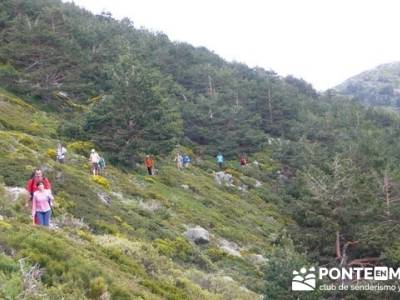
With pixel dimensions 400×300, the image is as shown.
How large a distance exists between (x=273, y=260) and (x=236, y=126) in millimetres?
35906

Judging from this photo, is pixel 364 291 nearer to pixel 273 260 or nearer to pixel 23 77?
pixel 273 260

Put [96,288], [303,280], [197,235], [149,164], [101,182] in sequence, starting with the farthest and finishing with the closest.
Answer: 1. [149,164]
2. [101,182]
3. [197,235]
4. [303,280]
5. [96,288]

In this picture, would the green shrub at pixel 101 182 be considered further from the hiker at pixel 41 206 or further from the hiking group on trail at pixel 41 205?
the hiker at pixel 41 206

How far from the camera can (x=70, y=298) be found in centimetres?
856

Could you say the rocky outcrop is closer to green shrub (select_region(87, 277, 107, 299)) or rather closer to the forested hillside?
the forested hillside

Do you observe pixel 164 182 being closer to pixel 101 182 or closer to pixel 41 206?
pixel 101 182

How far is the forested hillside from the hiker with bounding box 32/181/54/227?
317 millimetres

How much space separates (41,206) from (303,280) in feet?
25.3

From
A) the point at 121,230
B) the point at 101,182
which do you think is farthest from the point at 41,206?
the point at 101,182

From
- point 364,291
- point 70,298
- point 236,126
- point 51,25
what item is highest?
point 51,25

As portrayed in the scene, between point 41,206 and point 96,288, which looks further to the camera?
point 41,206

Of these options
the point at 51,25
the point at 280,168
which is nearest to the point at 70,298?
the point at 51,25

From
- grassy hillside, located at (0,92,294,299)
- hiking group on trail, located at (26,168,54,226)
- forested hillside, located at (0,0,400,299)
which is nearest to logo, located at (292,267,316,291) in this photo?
forested hillside, located at (0,0,400,299)

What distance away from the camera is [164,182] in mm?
32688
